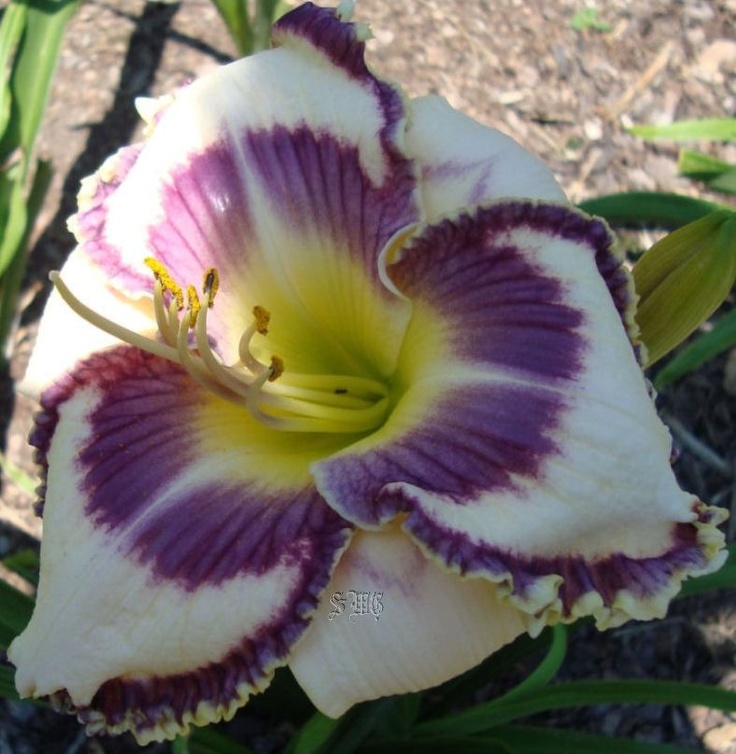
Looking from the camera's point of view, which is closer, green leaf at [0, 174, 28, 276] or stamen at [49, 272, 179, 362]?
stamen at [49, 272, 179, 362]

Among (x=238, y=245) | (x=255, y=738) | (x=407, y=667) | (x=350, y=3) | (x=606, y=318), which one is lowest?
(x=255, y=738)

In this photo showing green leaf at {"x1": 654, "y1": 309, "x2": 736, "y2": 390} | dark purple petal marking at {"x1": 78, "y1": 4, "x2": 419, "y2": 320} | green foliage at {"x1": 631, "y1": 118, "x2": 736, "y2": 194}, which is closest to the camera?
dark purple petal marking at {"x1": 78, "y1": 4, "x2": 419, "y2": 320}

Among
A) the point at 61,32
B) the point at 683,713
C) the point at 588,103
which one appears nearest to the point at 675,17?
the point at 588,103

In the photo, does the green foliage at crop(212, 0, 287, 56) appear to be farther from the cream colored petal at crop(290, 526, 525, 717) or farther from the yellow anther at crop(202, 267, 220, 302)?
the cream colored petal at crop(290, 526, 525, 717)

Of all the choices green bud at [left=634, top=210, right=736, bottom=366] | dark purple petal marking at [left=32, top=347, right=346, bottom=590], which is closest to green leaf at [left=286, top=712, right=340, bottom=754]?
dark purple petal marking at [left=32, top=347, right=346, bottom=590]

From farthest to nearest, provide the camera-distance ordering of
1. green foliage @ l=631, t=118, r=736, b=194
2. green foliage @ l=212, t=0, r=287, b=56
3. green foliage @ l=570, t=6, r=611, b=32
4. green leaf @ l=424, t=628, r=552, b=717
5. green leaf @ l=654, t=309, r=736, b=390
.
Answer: green foliage @ l=570, t=6, r=611, b=32, green foliage @ l=631, t=118, r=736, b=194, green foliage @ l=212, t=0, r=287, b=56, green leaf @ l=654, t=309, r=736, b=390, green leaf @ l=424, t=628, r=552, b=717

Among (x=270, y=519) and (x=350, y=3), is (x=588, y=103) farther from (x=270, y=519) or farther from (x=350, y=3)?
(x=270, y=519)

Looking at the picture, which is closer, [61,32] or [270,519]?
[270,519]
